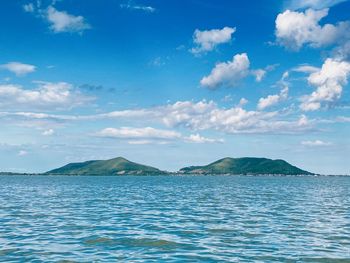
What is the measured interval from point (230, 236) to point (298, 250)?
8.16m

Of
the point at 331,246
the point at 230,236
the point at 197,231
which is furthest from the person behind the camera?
the point at 197,231

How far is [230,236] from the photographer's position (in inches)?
1608

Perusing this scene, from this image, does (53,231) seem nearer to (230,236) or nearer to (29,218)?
(29,218)

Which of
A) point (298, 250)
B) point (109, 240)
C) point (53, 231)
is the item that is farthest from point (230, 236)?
point (53, 231)

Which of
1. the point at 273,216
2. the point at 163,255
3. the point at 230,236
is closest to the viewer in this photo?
the point at 163,255

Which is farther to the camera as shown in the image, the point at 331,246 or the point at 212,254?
the point at 331,246

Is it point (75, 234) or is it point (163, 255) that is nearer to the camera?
point (163, 255)

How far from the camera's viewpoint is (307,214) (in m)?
62.1

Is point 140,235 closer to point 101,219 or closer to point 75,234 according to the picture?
point 75,234

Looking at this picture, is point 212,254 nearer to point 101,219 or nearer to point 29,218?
point 101,219

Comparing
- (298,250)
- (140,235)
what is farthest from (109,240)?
(298,250)

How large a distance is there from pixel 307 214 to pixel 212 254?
3398cm

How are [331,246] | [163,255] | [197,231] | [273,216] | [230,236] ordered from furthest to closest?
[273,216] → [197,231] → [230,236] → [331,246] → [163,255]

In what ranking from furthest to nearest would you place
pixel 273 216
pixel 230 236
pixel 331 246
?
pixel 273 216 → pixel 230 236 → pixel 331 246
